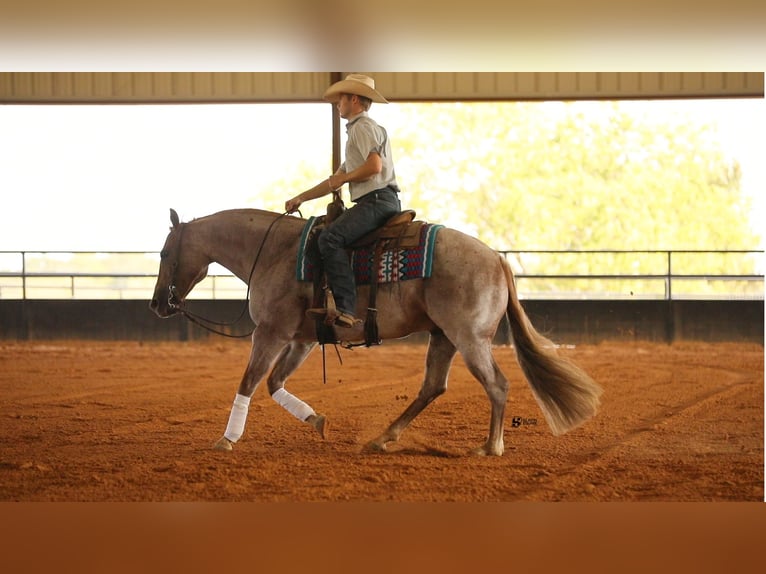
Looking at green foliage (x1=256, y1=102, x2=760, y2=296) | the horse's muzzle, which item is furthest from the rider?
green foliage (x1=256, y1=102, x2=760, y2=296)

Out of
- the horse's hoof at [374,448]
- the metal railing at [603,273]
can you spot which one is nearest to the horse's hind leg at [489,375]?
the horse's hoof at [374,448]

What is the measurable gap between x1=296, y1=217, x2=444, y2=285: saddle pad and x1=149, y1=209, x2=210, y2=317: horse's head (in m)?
0.66

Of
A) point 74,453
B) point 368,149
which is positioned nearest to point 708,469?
point 368,149

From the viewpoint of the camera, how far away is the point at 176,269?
4.55 metres

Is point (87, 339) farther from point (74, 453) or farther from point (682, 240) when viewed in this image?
point (682, 240)

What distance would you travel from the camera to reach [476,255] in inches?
166

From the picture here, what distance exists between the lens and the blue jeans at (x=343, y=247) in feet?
13.5

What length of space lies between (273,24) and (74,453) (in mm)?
2782

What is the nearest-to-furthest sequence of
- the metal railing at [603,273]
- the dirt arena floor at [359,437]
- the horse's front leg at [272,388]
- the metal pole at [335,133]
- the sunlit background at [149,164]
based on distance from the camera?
the dirt arena floor at [359,437]
the horse's front leg at [272,388]
the metal pole at [335,133]
the sunlit background at [149,164]
the metal railing at [603,273]

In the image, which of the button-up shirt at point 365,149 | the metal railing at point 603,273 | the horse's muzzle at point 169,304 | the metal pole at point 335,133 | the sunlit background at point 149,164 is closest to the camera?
the button-up shirt at point 365,149

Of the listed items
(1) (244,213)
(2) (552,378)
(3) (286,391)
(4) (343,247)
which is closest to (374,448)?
(3) (286,391)

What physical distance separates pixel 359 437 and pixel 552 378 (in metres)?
1.35

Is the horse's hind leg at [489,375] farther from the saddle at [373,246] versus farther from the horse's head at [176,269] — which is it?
the horse's head at [176,269]

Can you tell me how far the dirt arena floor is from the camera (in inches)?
159
